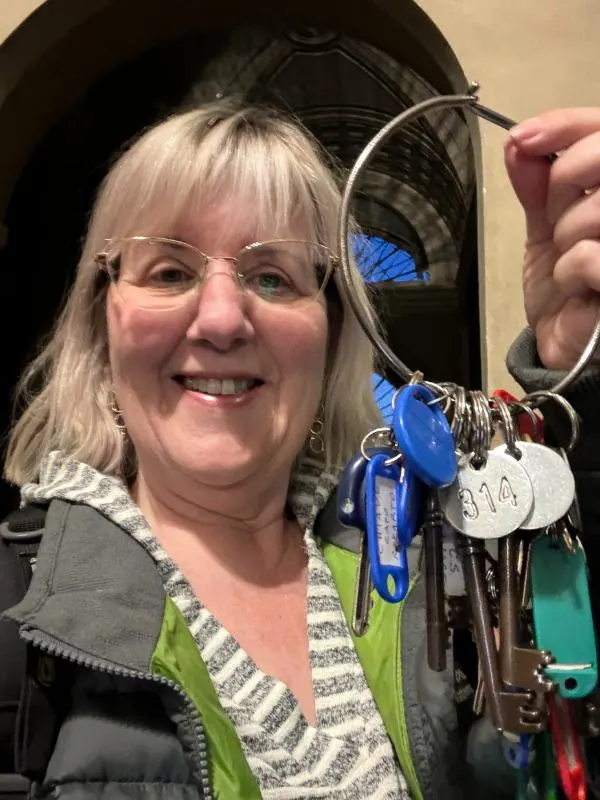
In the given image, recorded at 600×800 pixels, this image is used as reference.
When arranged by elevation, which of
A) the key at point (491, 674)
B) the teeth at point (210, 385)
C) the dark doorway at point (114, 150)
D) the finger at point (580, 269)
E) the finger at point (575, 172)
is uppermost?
the dark doorway at point (114, 150)

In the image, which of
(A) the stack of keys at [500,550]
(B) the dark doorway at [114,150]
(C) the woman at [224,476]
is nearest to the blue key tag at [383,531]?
(A) the stack of keys at [500,550]

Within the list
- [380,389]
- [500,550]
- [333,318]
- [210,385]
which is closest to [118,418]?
[210,385]

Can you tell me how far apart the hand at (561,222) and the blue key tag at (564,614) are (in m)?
0.13

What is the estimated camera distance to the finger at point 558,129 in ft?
1.51

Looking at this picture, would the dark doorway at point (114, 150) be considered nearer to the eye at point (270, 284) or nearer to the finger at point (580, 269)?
the eye at point (270, 284)

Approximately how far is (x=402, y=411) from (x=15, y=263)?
2.11 meters

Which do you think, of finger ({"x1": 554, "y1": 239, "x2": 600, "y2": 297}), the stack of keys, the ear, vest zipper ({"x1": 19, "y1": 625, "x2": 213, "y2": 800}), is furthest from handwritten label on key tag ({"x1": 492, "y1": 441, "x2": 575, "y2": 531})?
the ear

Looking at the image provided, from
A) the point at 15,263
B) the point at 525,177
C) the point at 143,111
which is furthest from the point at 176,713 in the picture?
the point at 143,111

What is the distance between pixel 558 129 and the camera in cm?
46

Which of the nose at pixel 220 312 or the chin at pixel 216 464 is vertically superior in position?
the nose at pixel 220 312

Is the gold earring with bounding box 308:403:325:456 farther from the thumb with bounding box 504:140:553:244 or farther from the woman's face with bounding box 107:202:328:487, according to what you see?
the thumb with bounding box 504:140:553:244

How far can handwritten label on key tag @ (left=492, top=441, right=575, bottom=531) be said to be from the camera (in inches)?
15.3

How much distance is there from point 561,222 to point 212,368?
1.03 ft

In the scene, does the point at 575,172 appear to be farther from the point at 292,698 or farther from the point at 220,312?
the point at 292,698
